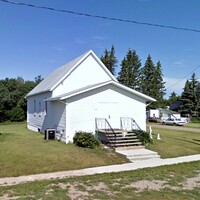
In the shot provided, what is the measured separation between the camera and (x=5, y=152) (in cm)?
1273

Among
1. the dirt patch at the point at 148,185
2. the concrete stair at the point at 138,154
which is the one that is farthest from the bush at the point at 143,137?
the dirt patch at the point at 148,185

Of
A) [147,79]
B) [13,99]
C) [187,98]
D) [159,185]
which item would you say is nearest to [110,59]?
[147,79]

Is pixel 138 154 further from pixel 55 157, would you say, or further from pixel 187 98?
pixel 187 98

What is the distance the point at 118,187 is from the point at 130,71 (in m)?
57.4

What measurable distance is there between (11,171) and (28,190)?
262 centimetres

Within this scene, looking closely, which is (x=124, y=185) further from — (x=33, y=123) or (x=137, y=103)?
(x=33, y=123)

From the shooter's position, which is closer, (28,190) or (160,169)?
(28,190)

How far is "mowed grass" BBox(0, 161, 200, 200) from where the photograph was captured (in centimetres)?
695

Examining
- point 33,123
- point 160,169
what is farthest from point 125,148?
point 33,123

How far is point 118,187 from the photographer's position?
780 cm

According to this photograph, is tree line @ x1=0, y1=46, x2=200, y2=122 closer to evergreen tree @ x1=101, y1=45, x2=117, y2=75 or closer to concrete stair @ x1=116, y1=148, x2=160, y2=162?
evergreen tree @ x1=101, y1=45, x2=117, y2=75

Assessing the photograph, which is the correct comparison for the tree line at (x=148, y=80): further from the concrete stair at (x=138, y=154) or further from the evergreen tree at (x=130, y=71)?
the concrete stair at (x=138, y=154)

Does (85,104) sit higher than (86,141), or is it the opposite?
(85,104)

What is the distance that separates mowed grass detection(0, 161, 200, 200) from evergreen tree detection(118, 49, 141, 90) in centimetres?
5403
